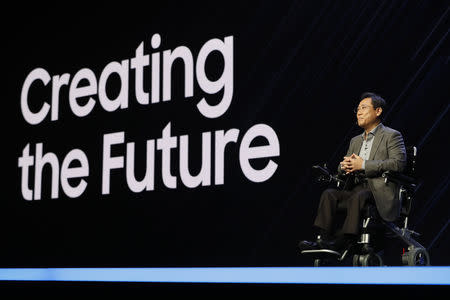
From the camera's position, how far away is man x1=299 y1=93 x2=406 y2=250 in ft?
12.5

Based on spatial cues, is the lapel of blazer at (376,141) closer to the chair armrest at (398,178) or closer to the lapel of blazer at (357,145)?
the lapel of blazer at (357,145)

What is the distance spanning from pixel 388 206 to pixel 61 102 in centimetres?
369

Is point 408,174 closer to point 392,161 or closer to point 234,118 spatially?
point 392,161

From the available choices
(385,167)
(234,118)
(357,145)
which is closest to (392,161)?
(385,167)

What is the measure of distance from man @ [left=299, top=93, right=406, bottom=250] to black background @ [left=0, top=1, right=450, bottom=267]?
1.58 ft

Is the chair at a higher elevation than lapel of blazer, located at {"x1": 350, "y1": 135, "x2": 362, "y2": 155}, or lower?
lower

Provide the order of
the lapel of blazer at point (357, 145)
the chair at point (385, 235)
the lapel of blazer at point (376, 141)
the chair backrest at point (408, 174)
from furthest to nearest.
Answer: the lapel of blazer at point (357, 145) → the lapel of blazer at point (376, 141) → the chair backrest at point (408, 174) → the chair at point (385, 235)

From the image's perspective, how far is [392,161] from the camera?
384 cm

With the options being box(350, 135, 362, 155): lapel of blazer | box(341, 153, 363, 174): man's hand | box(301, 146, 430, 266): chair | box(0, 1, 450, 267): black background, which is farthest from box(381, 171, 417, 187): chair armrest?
box(0, 1, 450, 267): black background

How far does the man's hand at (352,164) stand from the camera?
3.90 meters

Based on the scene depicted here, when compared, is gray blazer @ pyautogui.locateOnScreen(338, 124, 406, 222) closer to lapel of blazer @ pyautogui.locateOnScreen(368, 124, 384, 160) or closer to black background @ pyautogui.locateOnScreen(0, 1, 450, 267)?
lapel of blazer @ pyautogui.locateOnScreen(368, 124, 384, 160)

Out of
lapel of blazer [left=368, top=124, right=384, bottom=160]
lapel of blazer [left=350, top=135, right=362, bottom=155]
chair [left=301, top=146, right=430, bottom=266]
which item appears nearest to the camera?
chair [left=301, top=146, right=430, bottom=266]

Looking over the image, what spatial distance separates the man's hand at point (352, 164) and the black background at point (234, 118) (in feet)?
2.31

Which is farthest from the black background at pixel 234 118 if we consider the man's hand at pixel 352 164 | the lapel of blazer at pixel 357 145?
the man's hand at pixel 352 164
